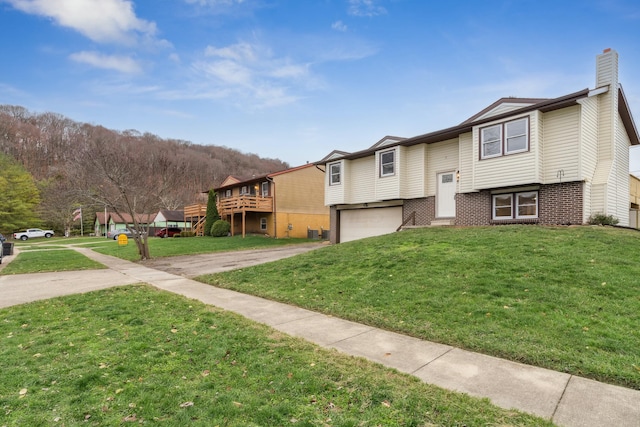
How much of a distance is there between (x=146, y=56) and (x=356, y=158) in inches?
489

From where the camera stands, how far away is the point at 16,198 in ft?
144

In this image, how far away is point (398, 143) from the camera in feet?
51.8

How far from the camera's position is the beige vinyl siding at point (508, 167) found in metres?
11.5

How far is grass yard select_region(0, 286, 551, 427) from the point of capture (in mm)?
2570

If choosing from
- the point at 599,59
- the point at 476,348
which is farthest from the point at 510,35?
the point at 476,348

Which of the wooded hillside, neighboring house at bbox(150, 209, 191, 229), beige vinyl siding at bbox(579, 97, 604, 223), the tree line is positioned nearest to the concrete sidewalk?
beige vinyl siding at bbox(579, 97, 604, 223)

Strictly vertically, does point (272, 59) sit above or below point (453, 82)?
above

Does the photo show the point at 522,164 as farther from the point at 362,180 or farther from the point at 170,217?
the point at 170,217

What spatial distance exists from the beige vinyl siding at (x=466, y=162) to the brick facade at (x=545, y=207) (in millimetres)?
340

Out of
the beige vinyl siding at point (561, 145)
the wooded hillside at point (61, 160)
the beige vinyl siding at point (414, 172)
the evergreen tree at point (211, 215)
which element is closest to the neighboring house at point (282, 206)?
the evergreen tree at point (211, 215)

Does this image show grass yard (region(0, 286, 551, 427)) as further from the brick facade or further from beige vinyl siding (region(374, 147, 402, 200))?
beige vinyl siding (region(374, 147, 402, 200))

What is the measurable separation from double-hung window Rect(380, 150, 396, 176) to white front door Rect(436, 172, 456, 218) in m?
2.29

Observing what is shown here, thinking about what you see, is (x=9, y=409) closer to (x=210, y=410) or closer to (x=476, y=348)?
(x=210, y=410)

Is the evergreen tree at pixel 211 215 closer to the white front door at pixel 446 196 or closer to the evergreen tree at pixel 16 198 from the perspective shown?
the white front door at pixel 446 196
